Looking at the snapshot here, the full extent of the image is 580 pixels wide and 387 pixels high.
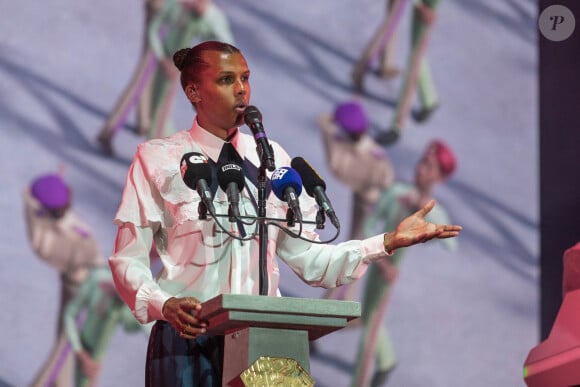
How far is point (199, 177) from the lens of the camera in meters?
2.28

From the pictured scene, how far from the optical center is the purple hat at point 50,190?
4.08 metres

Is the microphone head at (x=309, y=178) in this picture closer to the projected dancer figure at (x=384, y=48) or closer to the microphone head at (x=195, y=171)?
the microphone head at (x=195, y=171)

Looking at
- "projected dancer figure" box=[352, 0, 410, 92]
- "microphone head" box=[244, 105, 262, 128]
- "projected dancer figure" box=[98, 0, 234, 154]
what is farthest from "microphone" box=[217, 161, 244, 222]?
"projected dancer figure" box=[352, 0, 410, 92]

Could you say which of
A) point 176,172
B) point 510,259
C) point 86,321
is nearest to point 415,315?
point 510,259

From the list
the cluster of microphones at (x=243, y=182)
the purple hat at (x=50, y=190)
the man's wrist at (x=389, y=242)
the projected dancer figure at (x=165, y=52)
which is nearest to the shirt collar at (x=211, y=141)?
the cluster of microphones at (x=243, y=182)

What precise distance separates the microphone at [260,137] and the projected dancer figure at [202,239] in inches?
5.5

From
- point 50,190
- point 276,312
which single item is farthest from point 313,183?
point 50,190

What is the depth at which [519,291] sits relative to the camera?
4.75 m

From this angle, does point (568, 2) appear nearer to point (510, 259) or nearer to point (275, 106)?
point (510, 259)

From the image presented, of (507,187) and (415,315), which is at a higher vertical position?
(507,187)

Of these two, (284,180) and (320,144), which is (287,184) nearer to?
(284,180)

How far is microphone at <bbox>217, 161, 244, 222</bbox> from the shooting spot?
2.25 m

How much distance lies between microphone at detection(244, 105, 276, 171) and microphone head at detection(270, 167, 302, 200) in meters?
0.05

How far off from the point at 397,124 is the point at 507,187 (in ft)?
2.03
